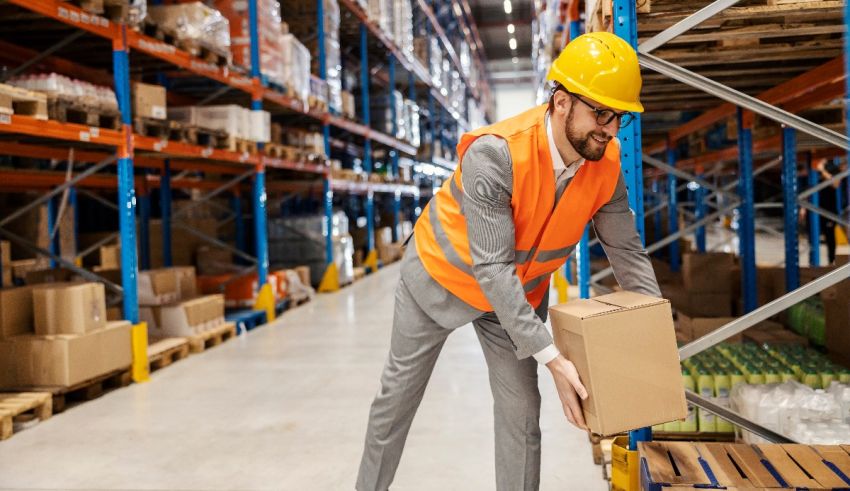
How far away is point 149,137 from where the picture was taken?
5.70m

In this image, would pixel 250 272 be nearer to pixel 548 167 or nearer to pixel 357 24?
pixel 357 24

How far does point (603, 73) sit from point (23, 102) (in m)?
3.87

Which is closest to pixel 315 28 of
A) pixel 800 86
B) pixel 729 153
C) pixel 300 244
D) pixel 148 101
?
pixel 300 244

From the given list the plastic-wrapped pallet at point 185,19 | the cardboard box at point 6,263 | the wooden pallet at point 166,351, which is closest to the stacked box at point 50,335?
the wooden pallet at point 166,351

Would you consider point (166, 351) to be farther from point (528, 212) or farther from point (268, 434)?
point (528, 212)

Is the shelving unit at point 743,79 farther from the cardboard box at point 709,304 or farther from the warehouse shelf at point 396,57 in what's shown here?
the warehouse shelf at point 396,57

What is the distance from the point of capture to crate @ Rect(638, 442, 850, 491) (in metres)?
2.00

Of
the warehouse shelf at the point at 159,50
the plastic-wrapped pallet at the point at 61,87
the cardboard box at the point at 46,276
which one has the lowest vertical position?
the cardboard box at the point at 46,276

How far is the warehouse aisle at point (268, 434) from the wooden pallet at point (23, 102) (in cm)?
182

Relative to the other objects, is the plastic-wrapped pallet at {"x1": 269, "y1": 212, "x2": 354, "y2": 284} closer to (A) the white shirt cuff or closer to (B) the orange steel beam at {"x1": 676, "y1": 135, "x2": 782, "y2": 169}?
(B) the orange steel beam at {"x1": 676, "y1": 135, "x2": 782, "y2": 169}

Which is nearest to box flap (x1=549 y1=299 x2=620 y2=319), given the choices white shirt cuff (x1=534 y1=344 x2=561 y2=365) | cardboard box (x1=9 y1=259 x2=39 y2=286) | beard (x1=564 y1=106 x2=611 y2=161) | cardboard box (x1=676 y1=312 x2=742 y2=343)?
white shirt cuff (x1=534 y1=344 x2=561 y2=365)

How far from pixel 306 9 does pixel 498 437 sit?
8.94 m

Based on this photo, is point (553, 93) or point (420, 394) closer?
point (553, 93)

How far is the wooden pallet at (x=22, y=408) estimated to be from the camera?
4051mm
